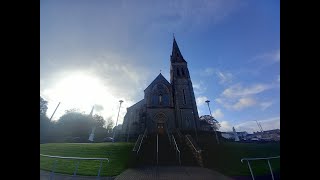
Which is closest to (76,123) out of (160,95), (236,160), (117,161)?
(117,161)

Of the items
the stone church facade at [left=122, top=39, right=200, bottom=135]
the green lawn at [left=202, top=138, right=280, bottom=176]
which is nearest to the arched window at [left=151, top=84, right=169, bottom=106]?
the stone church facade at [left=122, top=39, right=200, bottom=135]

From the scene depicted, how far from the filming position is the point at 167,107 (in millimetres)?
20141

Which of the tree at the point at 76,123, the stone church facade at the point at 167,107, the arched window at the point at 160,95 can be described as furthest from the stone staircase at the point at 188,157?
the arched window at the point at 160,95

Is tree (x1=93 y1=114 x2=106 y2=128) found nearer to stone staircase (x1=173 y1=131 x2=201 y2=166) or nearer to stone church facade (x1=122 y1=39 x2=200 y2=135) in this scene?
stone church facade (x1=122 y1=39 x2=200 y2=135)

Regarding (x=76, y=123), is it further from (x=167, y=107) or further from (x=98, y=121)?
(x=167, y=107)

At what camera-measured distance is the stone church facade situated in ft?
61.7

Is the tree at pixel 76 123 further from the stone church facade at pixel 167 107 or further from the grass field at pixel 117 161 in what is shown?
the grass field at pixel 117 161

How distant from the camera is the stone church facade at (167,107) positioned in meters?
18.8

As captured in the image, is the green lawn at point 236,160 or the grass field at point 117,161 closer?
the grass field at point 117,161

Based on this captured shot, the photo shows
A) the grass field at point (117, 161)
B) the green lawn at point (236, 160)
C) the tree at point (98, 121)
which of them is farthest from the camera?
the tree at point (98, 121)
